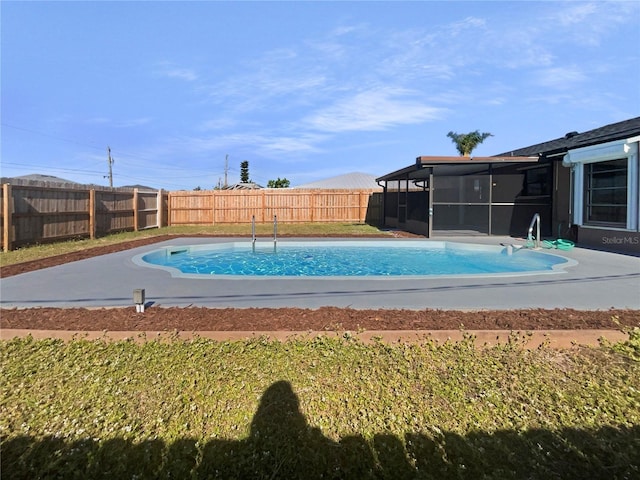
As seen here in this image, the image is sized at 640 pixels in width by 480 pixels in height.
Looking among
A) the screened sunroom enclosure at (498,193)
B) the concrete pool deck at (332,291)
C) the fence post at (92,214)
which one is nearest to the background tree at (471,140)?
the screened sunroom enclosure at (498,193)

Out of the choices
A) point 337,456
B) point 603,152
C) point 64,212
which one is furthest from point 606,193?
point 64,212

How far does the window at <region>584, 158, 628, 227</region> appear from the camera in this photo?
31.4 feet

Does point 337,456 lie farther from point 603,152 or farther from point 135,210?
point 135,210

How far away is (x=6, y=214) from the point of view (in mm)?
8992

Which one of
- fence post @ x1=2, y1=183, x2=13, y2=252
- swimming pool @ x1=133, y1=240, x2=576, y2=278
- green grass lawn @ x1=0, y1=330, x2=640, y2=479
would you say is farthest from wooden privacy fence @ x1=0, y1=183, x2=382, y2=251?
green grass lawn @ x1=0, y1=330, x2=640, y2=479

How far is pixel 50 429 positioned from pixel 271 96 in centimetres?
1417

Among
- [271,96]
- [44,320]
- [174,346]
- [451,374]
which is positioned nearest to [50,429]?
[174,346]

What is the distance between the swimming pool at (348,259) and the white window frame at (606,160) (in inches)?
92.8

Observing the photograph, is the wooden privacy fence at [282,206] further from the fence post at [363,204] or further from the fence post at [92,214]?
the fence post at [92,214]

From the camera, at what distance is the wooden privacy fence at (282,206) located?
67.0ft

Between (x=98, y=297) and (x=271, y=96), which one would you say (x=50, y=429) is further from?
(x=271, y=96)

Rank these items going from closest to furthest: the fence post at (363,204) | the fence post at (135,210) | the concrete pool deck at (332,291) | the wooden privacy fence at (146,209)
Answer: the concrete pool deck at (332,291), the wooden privacy fence at (146,209), the fence post at (135,210), the fence post at (363,204)

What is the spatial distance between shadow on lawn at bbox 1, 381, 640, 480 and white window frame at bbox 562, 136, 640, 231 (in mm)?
8912

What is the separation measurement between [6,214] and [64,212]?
7.46ft
